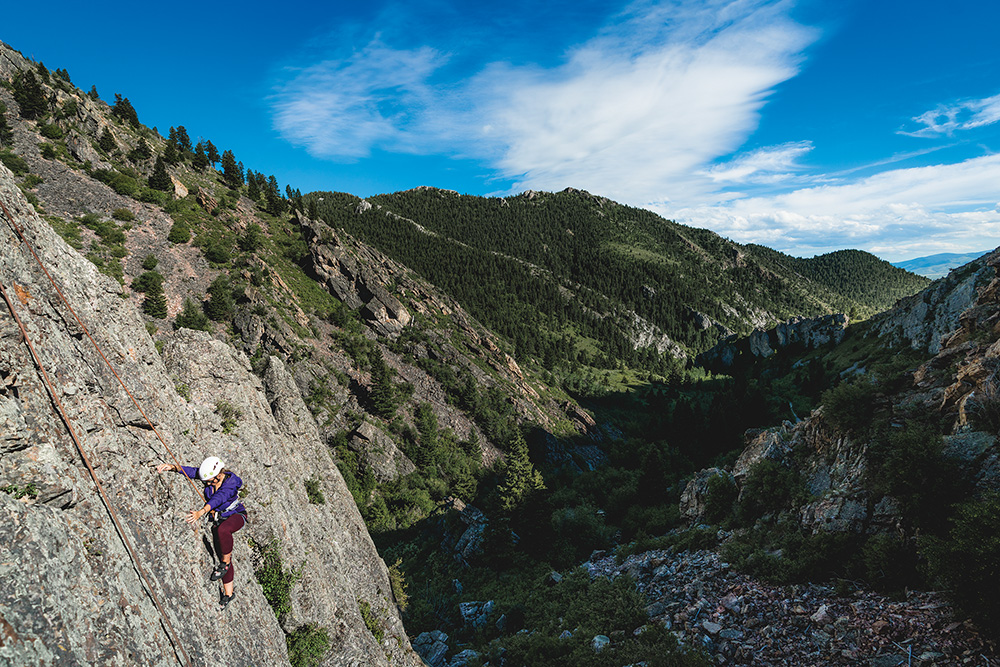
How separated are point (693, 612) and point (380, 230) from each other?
194463mm

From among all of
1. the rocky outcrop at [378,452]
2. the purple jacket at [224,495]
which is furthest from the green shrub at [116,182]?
the purple jacket at [224,495]

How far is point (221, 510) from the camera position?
10039 millimetres

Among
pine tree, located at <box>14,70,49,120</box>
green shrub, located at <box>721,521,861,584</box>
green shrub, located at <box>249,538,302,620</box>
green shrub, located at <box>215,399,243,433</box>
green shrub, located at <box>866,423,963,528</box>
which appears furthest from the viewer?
pine tree, located at <box>14,70,49,120</box>

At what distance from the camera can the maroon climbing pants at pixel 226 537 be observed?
31.0ft

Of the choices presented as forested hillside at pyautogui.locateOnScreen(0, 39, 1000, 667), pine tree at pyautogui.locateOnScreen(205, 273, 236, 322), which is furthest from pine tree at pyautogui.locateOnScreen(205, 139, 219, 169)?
pine tree at pyautogui.locateOnScreen(205, 273, 236, 322)

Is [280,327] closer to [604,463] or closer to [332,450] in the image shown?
[332,450]

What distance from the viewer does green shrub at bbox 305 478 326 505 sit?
17750 millimetres

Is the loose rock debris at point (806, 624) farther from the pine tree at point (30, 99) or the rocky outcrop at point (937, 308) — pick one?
the pine tree at point (30, 99)

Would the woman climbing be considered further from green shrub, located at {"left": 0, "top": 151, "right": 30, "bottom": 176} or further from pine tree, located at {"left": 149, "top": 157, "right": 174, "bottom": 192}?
pine tree, located at {"left": 149, "top": 157, "right": 174, "bottom": 192}

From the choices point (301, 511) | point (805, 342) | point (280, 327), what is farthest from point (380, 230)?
point (301, 511)

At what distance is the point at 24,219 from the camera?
9047 mm

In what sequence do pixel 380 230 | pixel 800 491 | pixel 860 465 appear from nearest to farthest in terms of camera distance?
pixel 860 465, pixel 800 491, pixel 380 230

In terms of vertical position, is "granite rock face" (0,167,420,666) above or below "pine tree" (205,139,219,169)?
below

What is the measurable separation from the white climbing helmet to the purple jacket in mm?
304
